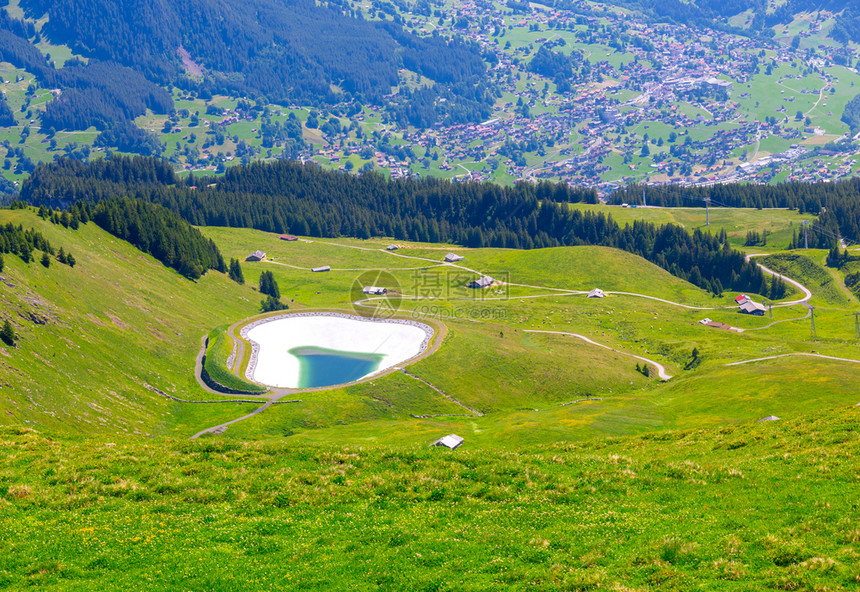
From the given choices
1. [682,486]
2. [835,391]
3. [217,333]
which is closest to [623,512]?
[682,486]

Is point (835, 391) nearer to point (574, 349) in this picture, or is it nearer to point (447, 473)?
point (574, 349)

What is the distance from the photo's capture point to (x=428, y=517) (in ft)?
104

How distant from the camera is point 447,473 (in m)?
37.2

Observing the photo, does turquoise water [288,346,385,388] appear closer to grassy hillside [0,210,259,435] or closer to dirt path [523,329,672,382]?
grassy hillside [0,210,259,435]

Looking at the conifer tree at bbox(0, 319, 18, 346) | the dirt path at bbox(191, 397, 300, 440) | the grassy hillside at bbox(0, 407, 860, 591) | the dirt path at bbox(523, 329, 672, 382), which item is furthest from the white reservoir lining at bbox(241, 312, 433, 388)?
the grassy hillside at bbox(0, 407, 860, 591)

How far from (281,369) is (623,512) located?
9203 centimetres

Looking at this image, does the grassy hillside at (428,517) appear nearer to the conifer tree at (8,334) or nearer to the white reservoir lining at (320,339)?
the conifer tree at (8,334)

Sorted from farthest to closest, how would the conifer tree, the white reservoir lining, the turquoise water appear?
the white reservoir lining, the turquoise water, the conifer tree

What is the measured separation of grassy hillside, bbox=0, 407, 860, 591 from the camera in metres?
25.4

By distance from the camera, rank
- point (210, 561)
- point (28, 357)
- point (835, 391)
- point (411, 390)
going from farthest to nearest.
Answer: point (411, 390)
point (28, 357)
point (835, 391)
point (210, 561)

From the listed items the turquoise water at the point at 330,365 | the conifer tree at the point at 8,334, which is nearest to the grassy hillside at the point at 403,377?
the conifer tree at the point at 8,334

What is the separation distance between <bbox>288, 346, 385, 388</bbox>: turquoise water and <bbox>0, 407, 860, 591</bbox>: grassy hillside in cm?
6620

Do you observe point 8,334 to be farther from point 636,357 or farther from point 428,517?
point 636,357

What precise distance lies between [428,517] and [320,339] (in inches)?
3790
